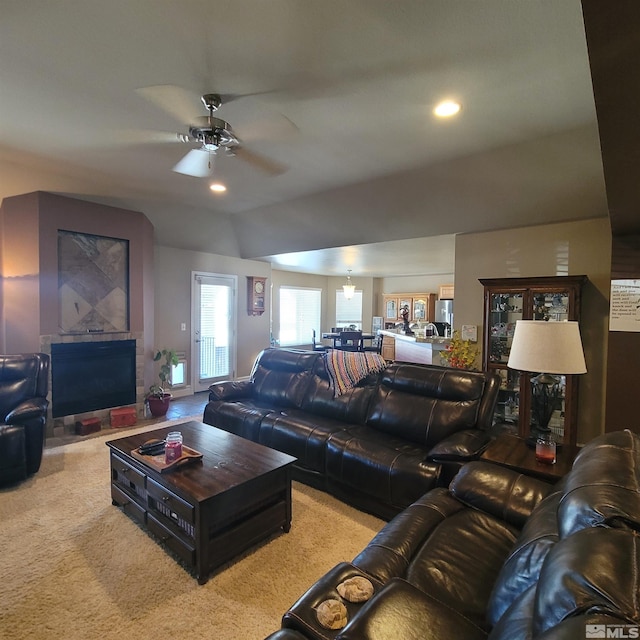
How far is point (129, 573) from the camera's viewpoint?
2033 millimetres

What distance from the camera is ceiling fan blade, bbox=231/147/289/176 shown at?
3.28 metres

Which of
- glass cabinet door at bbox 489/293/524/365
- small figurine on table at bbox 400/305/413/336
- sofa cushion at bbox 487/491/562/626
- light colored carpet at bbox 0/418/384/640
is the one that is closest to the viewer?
sofa cushion at bbox 487/491/562/626

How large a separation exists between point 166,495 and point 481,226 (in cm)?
402

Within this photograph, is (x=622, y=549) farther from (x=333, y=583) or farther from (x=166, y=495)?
(x=166, y=495)

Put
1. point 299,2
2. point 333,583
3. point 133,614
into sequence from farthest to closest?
point 133,614 < point 299,2 < point 333,583

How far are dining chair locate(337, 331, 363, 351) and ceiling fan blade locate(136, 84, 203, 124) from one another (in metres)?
5.92

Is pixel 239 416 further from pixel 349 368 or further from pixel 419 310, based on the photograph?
pixel 419 310

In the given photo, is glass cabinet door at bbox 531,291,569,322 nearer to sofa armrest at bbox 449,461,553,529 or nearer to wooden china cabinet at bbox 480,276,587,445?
wooden china cabinet at bbox 480,276,587,445

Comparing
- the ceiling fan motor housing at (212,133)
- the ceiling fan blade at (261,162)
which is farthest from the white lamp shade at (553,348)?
the ceiling fan blade at (261,162)

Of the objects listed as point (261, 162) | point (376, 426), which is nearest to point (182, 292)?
point (261, 162)

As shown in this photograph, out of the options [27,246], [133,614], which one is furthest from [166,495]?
[27,246]

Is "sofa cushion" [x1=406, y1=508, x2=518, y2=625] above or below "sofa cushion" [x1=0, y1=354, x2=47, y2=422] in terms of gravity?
below

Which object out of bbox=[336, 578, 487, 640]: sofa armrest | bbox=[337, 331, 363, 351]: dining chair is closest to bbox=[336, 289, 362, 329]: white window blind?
bbox=[337, 331, 363, 351]: dining chair

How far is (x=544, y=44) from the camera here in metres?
1.90
